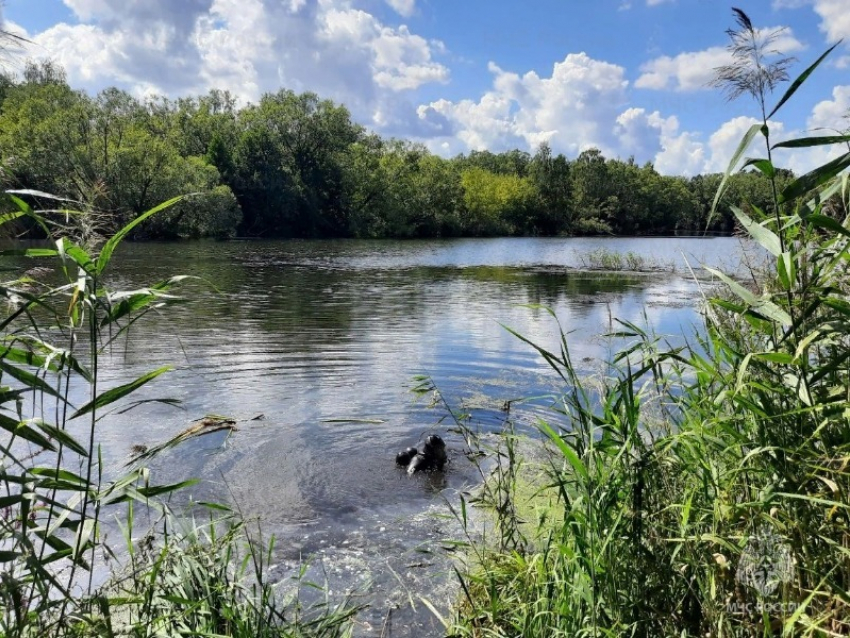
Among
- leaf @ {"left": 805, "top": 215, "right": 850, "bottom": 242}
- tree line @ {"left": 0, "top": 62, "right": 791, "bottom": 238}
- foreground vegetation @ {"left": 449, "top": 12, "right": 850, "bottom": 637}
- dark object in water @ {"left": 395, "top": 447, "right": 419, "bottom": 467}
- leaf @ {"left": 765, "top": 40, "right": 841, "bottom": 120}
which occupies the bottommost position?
dark object in water @ {"left": 395, "top": 447, "right": 419, "bottom": 467}

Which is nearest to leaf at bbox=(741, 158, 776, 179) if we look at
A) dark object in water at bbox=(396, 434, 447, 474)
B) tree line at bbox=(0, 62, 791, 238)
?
dark object in water at bbox=(396, 434, 447, 474)

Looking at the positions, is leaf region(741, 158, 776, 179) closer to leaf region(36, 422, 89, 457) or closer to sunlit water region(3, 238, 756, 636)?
sunlit water region(3, 238, 756, 636)

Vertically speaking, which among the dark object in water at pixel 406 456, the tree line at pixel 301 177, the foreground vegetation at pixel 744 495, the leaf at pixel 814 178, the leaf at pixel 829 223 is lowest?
the dark object in water at pixel 406 456

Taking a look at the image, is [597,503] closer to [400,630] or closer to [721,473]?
[721,473]

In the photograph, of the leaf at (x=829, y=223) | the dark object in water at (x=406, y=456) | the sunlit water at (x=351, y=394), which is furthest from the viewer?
the dark object in water at (x=406, y=456)

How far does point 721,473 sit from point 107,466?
5.93 m

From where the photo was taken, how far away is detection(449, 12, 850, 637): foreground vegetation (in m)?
2.41

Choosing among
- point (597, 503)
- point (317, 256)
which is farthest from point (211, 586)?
point (317, 256)

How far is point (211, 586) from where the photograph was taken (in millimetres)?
3145

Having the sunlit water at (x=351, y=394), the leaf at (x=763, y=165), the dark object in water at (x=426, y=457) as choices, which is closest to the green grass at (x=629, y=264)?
the sunlit water at (x=351, y=394)

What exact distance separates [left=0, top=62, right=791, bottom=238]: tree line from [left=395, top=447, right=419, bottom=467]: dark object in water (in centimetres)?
2419

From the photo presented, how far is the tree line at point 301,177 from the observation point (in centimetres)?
4650

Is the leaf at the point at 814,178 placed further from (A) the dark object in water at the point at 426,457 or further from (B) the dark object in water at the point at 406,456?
(B) the dark object in water at the point at 406,456

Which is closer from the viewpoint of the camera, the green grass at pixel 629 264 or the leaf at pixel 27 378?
the leaf at pixel 27 378
